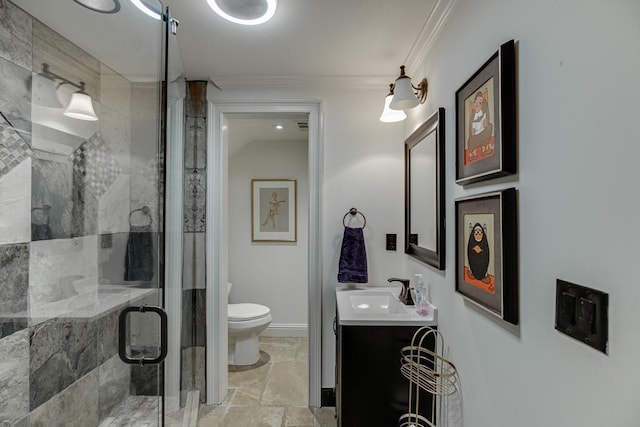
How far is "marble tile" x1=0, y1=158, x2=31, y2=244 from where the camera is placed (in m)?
1.14

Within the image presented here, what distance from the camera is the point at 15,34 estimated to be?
3.81ft

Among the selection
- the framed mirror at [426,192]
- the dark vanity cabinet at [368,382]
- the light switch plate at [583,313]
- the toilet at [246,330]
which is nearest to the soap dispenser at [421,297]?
the framed mirror at [426,192]

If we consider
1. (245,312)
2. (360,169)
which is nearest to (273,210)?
(245,312)

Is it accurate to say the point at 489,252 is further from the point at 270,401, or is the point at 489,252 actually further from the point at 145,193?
the point at 270,401

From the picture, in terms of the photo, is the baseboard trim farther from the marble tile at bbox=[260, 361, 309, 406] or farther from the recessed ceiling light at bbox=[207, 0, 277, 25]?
the recessed ceiling light at bbox=[207, 0, 277, 25]

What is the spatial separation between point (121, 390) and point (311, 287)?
1.26 meters

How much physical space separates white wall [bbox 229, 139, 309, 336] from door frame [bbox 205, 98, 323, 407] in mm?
1250

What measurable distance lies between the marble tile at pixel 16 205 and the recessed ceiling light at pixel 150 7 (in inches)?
30.5

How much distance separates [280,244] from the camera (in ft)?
11.9

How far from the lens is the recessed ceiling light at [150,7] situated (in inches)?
52.5

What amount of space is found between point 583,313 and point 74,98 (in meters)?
1.94

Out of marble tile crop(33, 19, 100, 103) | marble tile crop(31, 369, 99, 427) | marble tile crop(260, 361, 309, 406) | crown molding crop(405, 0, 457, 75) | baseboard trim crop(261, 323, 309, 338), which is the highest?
crown molding crop(405, 0, 457, 75)

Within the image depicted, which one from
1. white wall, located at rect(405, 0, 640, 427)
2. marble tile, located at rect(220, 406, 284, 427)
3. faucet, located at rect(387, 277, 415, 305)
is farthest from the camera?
marble tile, located at rect(220, 406, 284, 427)

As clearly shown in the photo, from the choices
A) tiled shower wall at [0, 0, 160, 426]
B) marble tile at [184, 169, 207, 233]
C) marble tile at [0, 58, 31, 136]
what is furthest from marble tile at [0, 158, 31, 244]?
marble tile at [184, 169, 207, 233]
